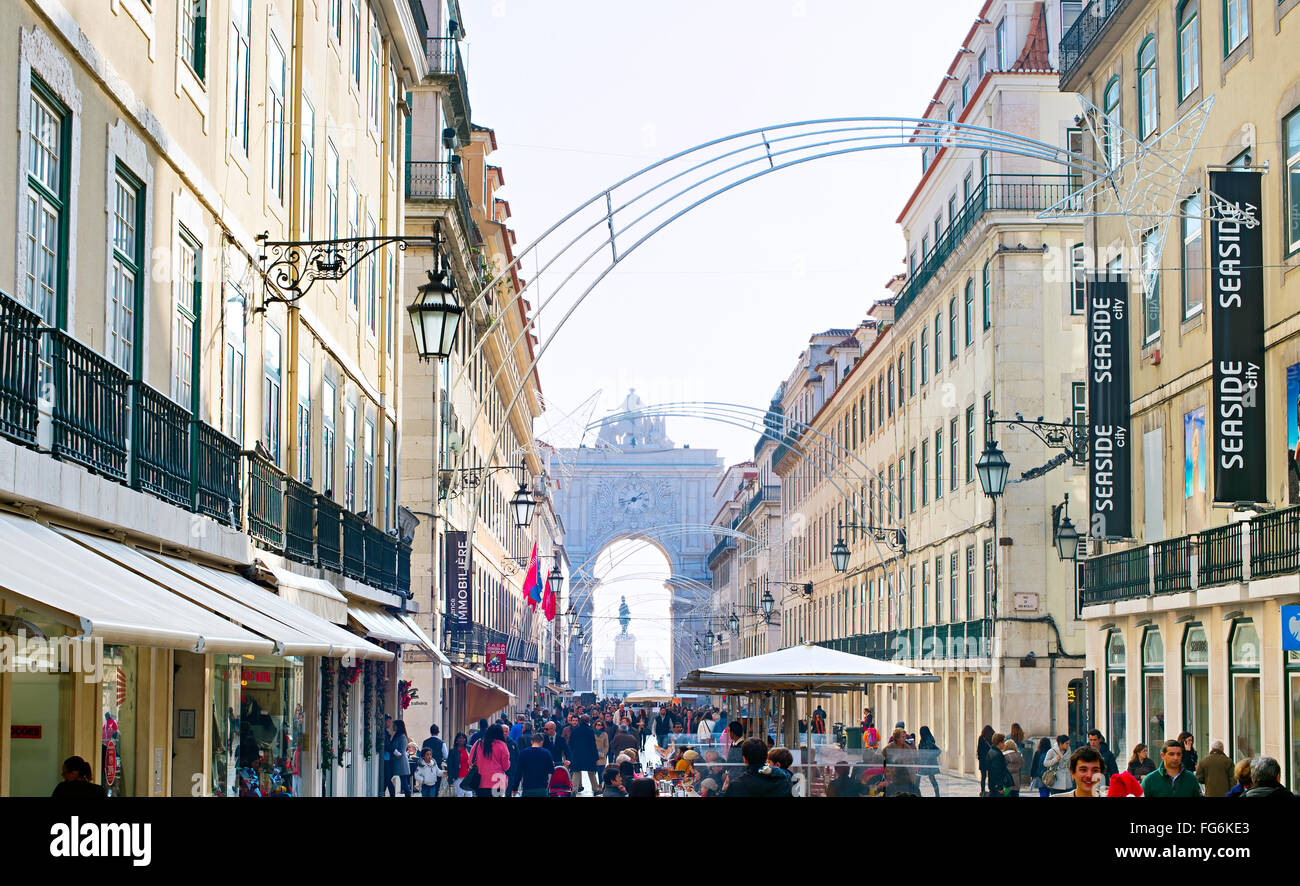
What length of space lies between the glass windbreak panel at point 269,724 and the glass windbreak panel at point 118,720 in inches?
119

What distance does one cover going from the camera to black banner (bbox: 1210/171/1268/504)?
840 inches

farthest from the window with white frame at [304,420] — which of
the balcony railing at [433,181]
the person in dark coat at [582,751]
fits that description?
the balcony railing at [433,181]

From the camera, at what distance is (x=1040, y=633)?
3728 centimetres

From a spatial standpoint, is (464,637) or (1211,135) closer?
(1211,135)

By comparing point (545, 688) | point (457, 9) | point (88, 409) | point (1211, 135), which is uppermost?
point (457, 9)

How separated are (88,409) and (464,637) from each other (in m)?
27.6

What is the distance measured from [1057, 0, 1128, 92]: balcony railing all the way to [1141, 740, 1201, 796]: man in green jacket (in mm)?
18416

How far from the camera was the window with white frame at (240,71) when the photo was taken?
52.6ft

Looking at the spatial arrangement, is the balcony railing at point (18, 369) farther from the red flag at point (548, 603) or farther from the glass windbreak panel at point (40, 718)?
the red flag at point (548, 603)

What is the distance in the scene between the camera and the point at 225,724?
52.2 ft

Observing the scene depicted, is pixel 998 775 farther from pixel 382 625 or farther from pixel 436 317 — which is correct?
pixel 436 317

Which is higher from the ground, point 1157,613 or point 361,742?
point 1157,613
